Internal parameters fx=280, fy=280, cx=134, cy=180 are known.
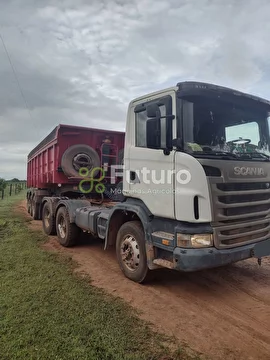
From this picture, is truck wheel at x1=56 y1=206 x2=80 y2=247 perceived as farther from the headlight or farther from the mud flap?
the mud flap

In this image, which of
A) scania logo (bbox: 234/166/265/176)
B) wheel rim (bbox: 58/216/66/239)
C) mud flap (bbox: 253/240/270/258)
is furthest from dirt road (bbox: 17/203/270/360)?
scania logo (bbox: 234/166/265/176)

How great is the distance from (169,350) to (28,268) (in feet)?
9.91

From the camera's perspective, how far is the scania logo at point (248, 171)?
3516mm

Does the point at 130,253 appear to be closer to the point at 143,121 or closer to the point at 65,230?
the point at 143,121

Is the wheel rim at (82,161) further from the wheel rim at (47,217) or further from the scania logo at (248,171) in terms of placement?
the scania logo at (248,171)

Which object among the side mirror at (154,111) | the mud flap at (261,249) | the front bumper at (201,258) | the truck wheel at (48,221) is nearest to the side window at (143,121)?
the side mirror at (154,111)

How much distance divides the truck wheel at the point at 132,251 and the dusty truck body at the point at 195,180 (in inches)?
0.6

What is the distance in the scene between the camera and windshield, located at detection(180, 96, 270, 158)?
140 inches

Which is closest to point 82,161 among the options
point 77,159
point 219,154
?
point 77,159

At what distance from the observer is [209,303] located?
142 inches

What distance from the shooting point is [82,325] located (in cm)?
292

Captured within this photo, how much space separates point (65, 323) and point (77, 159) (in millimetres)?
4767

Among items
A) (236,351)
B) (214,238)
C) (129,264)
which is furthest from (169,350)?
(129,264)

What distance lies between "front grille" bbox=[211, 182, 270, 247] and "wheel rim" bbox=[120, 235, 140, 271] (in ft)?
Result: 4.27
